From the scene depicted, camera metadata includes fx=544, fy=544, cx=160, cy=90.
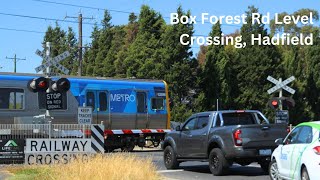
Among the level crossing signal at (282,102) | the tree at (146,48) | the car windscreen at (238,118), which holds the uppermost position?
the tree at (146,48)

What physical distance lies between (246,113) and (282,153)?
4.06 metres

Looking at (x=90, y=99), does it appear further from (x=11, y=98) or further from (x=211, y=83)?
(x=211, y=83)

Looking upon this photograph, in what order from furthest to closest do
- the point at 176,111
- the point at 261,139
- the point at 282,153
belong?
the point at 176,111
the point at 261,139
the point at 282,153

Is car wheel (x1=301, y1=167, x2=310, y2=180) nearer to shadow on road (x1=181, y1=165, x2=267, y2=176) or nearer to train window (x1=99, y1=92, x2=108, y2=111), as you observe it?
shadow on road (x1=181, y1=165, x2=267, y2=176)

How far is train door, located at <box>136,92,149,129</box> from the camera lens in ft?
92.4

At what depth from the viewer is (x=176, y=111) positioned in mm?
40125

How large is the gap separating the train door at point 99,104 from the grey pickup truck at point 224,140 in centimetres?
908

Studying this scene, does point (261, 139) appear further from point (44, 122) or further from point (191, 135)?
point (44, 122)

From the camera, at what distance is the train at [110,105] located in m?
24.4

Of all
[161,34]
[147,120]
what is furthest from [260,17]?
[147,120]

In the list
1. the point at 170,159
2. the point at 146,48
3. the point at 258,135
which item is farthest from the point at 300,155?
the point at 146,48

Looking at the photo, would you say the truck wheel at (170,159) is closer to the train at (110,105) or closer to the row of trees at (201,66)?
the train at (110,105)

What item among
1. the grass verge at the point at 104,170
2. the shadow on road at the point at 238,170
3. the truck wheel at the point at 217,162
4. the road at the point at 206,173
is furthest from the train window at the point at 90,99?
the grass verge at the point at 104,170

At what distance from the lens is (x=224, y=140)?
1539cm
